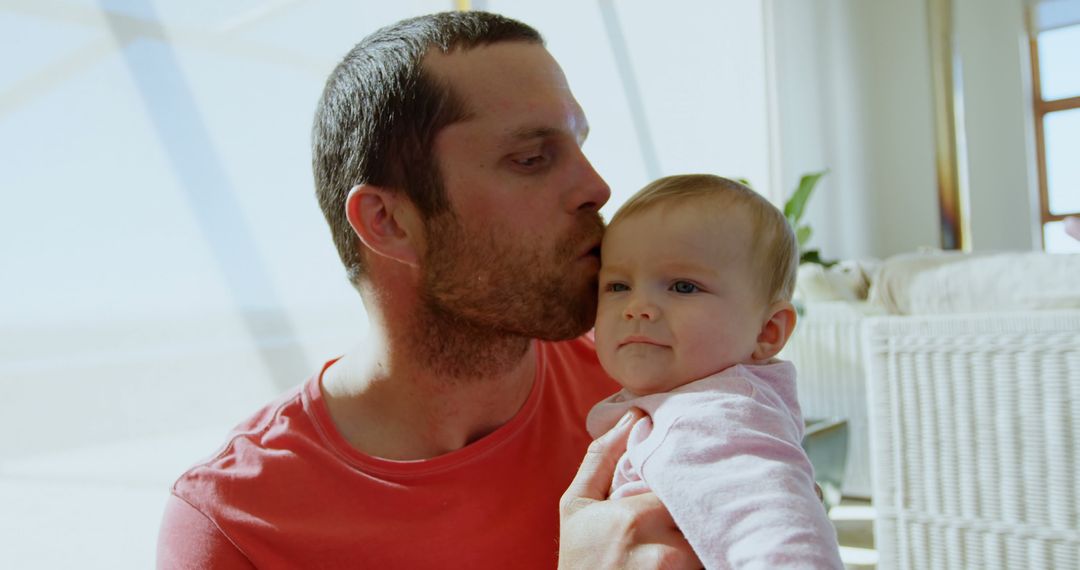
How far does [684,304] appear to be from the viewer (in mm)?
960

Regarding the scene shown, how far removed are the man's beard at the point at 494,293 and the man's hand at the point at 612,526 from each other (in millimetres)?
216

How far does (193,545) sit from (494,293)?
496 millimetres

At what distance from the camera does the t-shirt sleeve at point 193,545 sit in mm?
1063

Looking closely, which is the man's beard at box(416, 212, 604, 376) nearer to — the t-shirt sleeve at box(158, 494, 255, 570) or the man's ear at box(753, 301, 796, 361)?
the man's ear at box(753, 301, 796, 361)

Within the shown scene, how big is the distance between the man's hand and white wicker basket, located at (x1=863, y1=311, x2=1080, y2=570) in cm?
127

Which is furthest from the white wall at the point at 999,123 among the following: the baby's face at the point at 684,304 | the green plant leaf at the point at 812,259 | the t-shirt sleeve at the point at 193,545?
the t-shirt sleeve at the point at 193,545

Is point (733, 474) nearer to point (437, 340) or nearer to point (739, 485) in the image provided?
point (739, 485)

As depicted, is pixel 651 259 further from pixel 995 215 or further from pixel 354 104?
pixel 995 215

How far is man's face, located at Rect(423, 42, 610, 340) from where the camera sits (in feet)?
3.81

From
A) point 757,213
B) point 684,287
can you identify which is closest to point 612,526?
point 684,287

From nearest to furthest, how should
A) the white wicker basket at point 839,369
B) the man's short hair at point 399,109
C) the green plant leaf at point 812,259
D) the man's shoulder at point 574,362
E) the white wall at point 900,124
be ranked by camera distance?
the man's short hair at point 399,109, the man's shoulder at point 574,362, the white wicker basket at point 839,369, the green plant leaf at point 812,259, the white wall at point 900,124

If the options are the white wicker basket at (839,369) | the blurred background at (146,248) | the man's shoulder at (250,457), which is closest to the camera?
the man's shoulder at (250,457)

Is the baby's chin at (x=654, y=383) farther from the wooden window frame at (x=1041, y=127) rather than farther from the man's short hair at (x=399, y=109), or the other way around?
the wooden window frame at (x=1041, y=127)

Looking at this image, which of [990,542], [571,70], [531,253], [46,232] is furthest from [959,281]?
[571,70]
